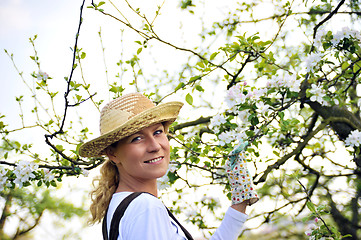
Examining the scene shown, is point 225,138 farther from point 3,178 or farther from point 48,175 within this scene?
point 3,178

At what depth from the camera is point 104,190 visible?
6.38 ft

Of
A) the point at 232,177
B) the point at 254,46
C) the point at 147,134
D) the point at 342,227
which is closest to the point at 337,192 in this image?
the point at 342,227

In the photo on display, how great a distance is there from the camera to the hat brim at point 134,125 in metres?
1.80

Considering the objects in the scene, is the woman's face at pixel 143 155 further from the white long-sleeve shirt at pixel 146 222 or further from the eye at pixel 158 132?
the white long-sleeve shirt at pixel 146 222

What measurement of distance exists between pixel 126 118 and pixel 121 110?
6 cm

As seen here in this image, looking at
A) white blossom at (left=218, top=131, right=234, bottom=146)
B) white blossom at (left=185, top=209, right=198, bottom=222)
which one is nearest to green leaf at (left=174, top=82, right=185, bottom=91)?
white blossom at (left=218, top=131, right=234, bottom=146)

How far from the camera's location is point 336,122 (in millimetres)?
4199

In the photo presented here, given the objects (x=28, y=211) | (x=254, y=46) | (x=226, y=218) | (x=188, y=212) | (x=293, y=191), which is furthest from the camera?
(x=28, y=211)

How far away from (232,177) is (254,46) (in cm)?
132

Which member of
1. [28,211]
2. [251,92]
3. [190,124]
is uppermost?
[28,211]

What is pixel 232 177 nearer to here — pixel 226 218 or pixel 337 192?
pixel 226 218

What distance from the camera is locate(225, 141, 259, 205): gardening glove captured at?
2141 millimetres

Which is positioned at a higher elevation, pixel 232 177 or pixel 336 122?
pixel 336 122

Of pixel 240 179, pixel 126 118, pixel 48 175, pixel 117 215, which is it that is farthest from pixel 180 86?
pixel 117 215
